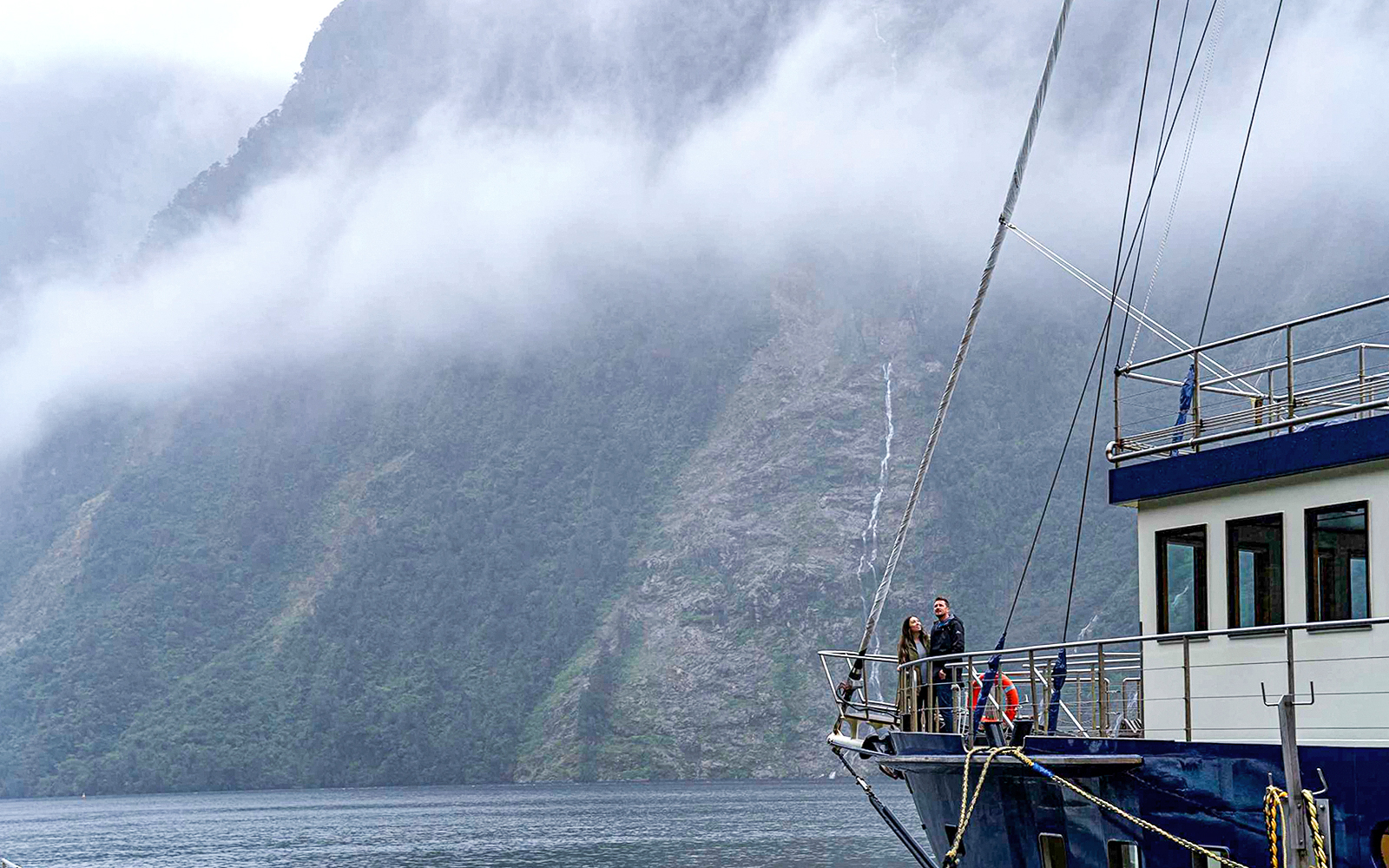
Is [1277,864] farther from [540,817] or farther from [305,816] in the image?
[305,816]

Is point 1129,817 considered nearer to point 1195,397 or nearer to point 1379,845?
point 1379,845

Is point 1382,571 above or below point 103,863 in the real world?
above

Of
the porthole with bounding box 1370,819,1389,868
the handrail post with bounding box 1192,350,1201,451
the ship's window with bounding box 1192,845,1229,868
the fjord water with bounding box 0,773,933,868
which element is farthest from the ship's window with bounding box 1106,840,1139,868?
the fjord water with bounding box 0,773,933,868

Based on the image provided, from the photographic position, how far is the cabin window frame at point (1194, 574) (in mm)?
19719

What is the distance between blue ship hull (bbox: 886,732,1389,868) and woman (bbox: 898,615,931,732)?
1.53m

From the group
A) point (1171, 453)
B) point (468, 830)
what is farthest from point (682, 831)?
point (1171, 453)

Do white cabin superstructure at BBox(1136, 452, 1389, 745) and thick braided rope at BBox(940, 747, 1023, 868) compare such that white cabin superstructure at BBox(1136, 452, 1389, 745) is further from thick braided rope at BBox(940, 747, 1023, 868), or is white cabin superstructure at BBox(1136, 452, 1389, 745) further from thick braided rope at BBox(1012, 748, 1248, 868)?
thick braided rope at BBox(940, 747, 1023, 868)

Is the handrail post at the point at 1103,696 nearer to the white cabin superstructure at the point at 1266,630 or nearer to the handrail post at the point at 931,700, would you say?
the white cabin superstructure at the point at 1266,630

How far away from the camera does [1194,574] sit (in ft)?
66.3

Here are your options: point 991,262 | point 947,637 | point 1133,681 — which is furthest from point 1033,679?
point 991,262

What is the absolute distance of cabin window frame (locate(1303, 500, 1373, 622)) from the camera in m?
18.0

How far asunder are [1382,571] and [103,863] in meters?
103

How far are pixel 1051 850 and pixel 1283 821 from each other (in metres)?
4.24

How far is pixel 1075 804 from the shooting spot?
778 inches
